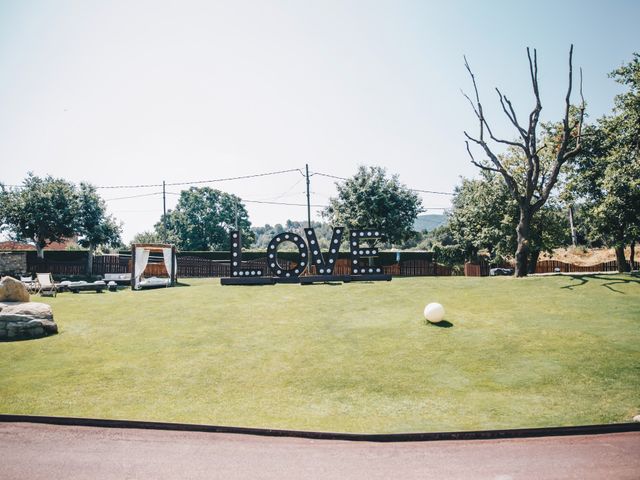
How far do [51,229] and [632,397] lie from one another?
4472 centimetres

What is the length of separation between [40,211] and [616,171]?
44.2 metres

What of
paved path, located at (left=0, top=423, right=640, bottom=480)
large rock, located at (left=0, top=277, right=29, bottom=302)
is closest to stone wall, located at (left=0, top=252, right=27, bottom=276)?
large rock, located at (left=0, top=277, right=29, bottom=302)

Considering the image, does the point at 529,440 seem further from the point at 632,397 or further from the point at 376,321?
the point at 376,321

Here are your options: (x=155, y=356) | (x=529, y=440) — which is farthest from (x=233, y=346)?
(x=529, y=440)

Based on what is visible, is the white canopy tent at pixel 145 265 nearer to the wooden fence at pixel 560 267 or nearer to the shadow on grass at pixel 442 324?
the shadow on grass at pixel 442 324

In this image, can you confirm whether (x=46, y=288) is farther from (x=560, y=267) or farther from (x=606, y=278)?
(x=560, y=267)

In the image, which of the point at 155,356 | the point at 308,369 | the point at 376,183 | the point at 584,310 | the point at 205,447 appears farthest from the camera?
the point at 376,183

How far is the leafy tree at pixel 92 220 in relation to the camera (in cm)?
4050

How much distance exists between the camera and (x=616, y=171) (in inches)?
805

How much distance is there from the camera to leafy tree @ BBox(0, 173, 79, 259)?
1503 inches

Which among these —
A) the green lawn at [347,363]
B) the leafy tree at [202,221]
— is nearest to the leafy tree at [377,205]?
the green lawn at [347,363]

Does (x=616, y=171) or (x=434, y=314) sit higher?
(x=616, y=171)

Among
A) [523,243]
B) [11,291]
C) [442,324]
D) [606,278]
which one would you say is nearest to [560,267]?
[523,243]

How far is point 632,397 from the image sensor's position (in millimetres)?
9070
